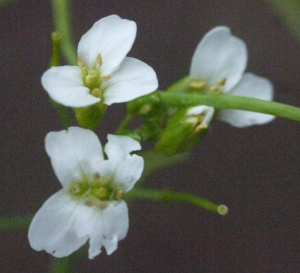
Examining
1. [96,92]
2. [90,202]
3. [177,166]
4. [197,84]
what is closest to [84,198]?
[90,202]

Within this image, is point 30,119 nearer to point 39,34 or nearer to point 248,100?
point 39,34

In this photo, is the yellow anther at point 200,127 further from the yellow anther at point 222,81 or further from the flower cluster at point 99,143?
the yellow anther at point 222,81

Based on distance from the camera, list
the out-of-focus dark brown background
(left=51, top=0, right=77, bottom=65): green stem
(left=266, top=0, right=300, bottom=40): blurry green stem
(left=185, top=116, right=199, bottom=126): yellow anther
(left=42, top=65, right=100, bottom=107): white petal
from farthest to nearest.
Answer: the out-of-focus dark brown background → (left=266, top=0, right=300, bottom=40): blurry green stem → (left=51, top=0, right=77, bottom=65): green stem → (left=185, top=116, right=199, bottom=126): yellow anther → (left=42, top=65, right=100, bottom=107): white petal

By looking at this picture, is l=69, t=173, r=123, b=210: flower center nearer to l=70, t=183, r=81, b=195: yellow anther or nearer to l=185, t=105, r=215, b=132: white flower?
l=70, t=183, r=81, b=195: yellow anther

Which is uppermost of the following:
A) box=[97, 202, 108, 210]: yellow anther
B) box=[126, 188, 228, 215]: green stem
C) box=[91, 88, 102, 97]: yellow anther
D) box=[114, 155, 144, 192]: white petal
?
box=[91, 88, 102, 97]: yellow anther

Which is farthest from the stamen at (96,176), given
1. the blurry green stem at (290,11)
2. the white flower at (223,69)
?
the blurry green stem at (290,11)

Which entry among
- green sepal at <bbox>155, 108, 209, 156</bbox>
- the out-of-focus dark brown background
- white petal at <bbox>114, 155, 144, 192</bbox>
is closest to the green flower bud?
green sepal at <bbox>155, 108, 209, 156</bbox>

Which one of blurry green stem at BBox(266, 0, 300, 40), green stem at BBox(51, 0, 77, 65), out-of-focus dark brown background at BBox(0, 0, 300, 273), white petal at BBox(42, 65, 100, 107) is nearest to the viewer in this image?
white petal at BBox(42, 65, 100, 107)
